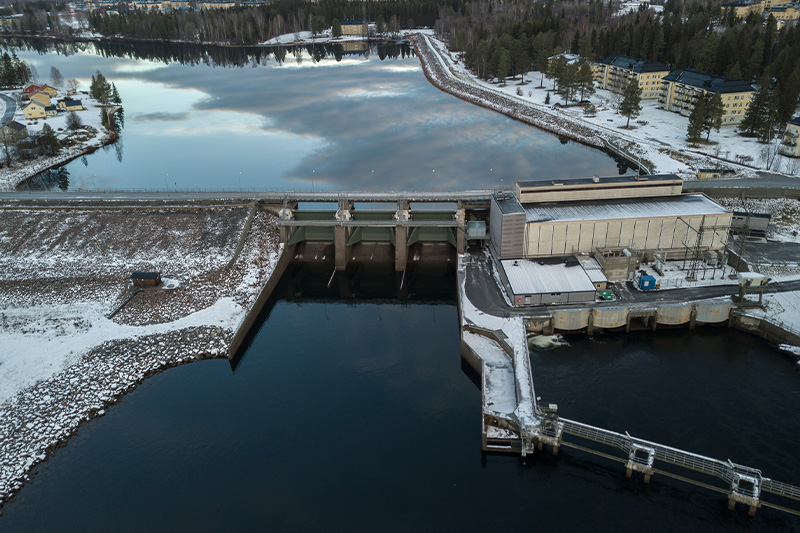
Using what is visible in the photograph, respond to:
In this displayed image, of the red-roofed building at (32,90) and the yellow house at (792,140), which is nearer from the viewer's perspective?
the yellow house at (792,140)

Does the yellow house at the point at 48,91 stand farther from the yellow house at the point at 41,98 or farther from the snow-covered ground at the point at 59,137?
the yellow house at the point at 41,98

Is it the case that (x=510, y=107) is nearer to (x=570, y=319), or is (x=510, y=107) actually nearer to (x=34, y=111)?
(x=570, y=319)

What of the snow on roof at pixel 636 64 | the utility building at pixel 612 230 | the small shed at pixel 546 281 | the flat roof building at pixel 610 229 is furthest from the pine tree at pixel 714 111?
the small shed at pixel 546 281

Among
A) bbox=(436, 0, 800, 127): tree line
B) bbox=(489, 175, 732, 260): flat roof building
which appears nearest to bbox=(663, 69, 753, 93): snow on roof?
bbox=(436, 0, 800, 127): tree line

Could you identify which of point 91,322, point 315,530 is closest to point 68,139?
point 91,322

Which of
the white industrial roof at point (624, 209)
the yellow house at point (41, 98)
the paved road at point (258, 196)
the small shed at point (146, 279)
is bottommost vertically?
the small shed at point (146, 279)

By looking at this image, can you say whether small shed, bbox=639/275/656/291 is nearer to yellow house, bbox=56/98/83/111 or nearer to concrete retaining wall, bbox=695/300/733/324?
concrete retaining wall, bbox=695/300/733/324

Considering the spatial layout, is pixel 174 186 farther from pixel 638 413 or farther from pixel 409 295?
pixel 638 413

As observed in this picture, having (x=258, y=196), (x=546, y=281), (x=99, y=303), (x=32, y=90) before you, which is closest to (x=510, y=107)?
(x=258, y=196)
